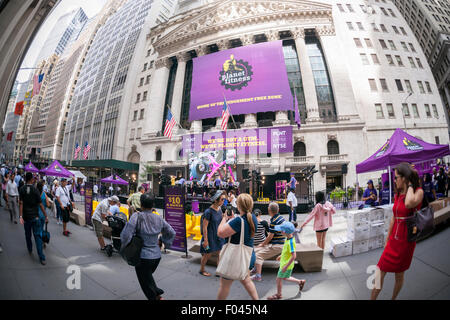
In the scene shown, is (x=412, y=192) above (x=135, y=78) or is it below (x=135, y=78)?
below

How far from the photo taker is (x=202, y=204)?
10.8 metres

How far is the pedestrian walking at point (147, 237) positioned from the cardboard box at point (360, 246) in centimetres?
225

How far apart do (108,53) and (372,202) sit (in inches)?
337

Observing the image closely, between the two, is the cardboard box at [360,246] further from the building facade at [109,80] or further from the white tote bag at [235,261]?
the building facade at [109,80]

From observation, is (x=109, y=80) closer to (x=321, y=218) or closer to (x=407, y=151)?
(x=407, y=151)

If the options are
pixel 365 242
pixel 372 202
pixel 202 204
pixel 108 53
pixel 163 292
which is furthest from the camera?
pixel 202 204

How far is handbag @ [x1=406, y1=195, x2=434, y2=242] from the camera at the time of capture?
4.09 ft

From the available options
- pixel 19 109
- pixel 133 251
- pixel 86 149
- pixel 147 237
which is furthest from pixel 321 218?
pixel 86 149

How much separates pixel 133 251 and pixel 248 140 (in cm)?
927

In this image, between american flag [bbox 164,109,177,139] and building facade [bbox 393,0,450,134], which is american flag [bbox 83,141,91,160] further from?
american flag [bbox 164,109,177,139]

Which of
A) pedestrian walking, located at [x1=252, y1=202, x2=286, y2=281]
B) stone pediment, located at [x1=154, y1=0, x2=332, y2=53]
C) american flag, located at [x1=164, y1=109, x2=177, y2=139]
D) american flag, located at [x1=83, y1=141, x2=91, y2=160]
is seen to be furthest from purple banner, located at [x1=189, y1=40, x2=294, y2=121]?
american flag, located at [x1=83, y1=141, x2=91, y2=160]
